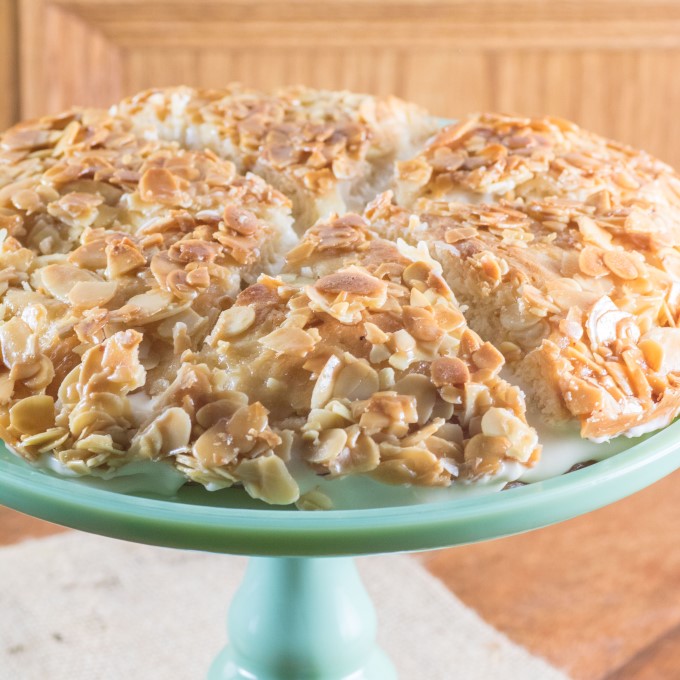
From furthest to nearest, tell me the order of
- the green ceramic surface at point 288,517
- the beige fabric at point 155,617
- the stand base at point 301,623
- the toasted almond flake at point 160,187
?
1. the beige fabric at point 155,617
2. the stand base at point 301,623
3. the toasted almond flake at point 160,187
4. the green ceramic surface at point 288,517

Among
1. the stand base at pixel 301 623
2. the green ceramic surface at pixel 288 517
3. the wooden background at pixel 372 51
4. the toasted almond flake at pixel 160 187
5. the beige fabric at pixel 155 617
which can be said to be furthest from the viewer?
the wooden background at pixel 372 51

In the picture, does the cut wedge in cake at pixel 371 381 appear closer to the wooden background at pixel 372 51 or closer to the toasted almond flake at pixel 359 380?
the toasted almond flake at pixel 359 380

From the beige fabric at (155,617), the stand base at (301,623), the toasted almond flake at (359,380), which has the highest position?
the toasted almond flake at (359,380)

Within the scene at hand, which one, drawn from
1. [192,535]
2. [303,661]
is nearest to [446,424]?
[192,535]

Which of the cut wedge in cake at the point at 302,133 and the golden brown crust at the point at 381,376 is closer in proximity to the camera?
the golden brown crust at the point at 381,376

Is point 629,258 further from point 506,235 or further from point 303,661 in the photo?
point 303,661

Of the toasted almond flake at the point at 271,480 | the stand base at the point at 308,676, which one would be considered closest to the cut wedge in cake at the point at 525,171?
the toasted almond flake at the point at 271,480

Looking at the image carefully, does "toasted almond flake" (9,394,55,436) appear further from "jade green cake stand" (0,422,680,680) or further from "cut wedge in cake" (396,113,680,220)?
"cut wedge in cake" (396,113,680,220)

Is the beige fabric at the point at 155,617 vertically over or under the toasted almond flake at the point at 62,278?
under

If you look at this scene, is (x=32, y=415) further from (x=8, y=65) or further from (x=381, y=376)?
(x=8, y=65)
